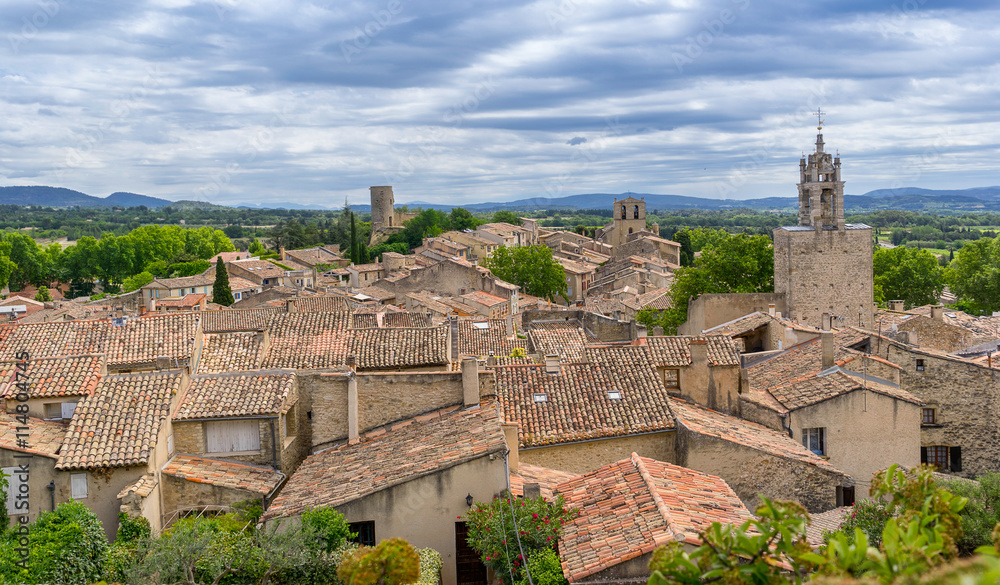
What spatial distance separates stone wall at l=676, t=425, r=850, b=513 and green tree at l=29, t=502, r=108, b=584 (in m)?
11.2

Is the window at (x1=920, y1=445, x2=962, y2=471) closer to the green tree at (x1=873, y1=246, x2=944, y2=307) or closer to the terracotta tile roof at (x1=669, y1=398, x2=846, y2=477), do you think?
the terracotta tile roof at (x1=669, y1=398, x2=846, y2=477)

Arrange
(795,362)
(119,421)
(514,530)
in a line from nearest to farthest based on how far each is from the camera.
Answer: (514,530) < (119,421) < (795,362)

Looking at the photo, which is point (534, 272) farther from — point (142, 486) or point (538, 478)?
point (142, 486)

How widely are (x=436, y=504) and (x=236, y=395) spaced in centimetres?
615

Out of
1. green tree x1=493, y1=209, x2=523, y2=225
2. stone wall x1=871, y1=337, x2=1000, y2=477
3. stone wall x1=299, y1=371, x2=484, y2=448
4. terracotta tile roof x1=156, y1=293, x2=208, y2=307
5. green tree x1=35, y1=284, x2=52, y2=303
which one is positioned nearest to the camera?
stone wall x1=299, y1=371, x2=484, y2=448

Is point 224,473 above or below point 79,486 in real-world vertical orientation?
below

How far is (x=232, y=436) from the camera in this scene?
17.2 m

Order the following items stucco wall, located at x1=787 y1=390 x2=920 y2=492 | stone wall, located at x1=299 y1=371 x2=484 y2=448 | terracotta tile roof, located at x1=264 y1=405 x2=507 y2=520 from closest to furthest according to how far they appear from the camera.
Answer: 1. terracotta tile roof, located at x1=264 y1=405 x2=507 y2=520
2. stone wall, located at x1=299 y1=371 x2=484 y2=448
3. stucco wall, located at x1=787 y1=390 x2=920 y2=492

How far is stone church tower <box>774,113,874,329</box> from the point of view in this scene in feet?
126

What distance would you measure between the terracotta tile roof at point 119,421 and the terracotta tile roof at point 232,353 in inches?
211

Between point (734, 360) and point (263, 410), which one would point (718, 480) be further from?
point (263, 410)

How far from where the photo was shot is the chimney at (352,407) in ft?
58.6

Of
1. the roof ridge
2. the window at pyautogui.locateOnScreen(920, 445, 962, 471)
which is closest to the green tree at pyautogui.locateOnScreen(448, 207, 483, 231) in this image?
the window at pyautogui.locateOnScreen(920, 445, 962, 471)

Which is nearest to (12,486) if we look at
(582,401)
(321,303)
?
(582,401)
